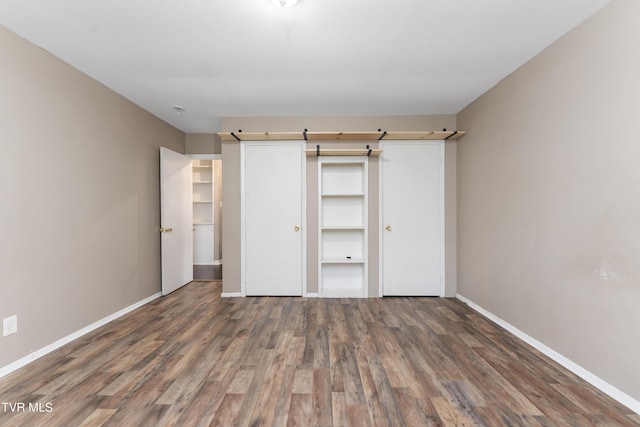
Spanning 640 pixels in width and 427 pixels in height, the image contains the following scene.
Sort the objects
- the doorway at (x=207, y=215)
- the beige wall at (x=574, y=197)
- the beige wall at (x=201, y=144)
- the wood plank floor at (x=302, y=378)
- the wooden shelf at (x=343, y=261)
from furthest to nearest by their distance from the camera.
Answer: the doorway at (x=207, y=215) → the beige wall at (x=201, y=144) → the wooden shelf at (x=343, y=261) → the beige wall at (x=574, y=197) → the wood plank floor at (x=302, y=378)

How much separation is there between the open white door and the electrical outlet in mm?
1923

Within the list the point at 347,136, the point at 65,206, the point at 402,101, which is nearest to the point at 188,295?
the point at 65,206

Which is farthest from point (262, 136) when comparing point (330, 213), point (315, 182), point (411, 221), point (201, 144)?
point (411, 221)

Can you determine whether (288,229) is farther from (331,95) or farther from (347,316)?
(331,95)

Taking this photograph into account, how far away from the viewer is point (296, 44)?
2.37m

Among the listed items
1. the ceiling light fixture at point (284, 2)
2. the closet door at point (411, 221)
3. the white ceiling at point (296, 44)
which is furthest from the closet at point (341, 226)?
the ceiling light fixture at point (284, 2)

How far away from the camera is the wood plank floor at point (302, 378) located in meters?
1.69

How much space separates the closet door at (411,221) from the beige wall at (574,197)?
0.86 meters

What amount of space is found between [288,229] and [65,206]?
2.38 m

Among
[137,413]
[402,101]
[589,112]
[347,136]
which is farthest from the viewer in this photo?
[347,136]

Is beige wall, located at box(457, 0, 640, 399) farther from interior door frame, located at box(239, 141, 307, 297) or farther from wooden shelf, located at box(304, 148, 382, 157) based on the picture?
interior door frame, located at box(239, 141, 307, 297)

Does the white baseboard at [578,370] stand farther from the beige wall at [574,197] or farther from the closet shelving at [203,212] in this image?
the closet shelving at [203,212]

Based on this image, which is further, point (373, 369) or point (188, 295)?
point (188, 295)

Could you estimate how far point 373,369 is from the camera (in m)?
2.19
